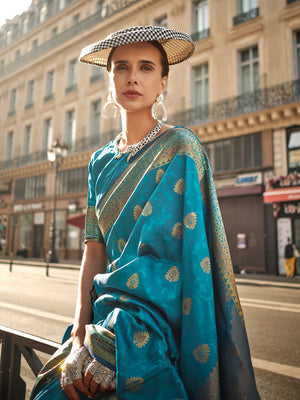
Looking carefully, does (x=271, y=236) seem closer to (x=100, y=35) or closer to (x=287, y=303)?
(x=287, y=303)

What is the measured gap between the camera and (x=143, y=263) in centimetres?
120

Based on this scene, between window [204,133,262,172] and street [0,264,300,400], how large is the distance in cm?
826

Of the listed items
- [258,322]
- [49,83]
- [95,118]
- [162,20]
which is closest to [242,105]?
[162,20]

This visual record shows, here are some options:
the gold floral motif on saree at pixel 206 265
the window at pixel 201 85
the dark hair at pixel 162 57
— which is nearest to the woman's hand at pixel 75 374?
the gold floral motif on saree at pixel 206 265

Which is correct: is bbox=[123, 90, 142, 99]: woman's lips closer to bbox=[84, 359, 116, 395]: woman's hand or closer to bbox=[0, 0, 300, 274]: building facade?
bbox=[84, 359, 116, 395]: woman's hand

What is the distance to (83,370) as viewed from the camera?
3.68ft

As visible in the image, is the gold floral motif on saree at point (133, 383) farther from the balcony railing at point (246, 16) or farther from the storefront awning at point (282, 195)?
the balcony railing at point (246, 16)

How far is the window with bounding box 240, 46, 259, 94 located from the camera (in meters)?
17.8

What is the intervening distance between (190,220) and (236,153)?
56.3 ft

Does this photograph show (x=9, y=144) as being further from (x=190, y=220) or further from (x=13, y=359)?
(x=190, y=220)

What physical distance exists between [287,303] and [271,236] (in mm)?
8735

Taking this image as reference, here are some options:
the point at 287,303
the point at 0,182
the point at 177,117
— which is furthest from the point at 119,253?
the point at 0,182

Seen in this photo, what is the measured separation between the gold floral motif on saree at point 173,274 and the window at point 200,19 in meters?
21.3

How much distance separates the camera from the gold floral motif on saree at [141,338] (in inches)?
42.8
